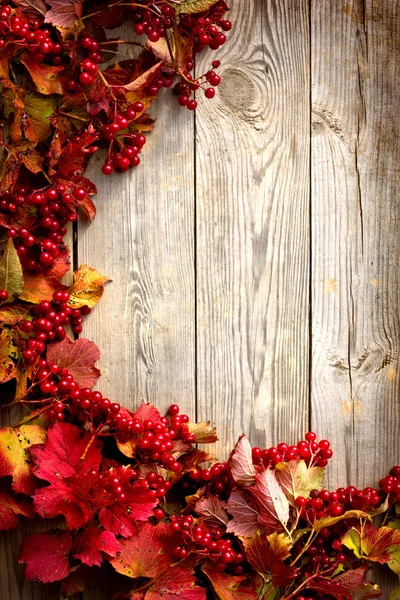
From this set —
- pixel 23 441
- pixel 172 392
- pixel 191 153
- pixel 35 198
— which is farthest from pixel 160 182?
pixel 23 441

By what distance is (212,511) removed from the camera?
3.62 ft

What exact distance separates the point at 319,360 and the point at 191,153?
1.43ft

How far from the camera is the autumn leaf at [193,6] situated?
1.05m

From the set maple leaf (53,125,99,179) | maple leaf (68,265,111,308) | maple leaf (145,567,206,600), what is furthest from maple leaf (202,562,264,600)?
maple leaf (53,125,99,179)

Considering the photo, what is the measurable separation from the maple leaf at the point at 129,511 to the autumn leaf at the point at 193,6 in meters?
0.75

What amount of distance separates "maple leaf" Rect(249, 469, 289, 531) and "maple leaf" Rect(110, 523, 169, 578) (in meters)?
0.17

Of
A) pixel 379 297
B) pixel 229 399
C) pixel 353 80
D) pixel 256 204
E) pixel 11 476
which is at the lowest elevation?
pixel 11 476

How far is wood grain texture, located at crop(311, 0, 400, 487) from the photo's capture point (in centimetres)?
119

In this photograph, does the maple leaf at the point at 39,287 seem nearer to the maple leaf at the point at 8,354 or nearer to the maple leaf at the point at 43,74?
the maple leaf at the point at 8,354

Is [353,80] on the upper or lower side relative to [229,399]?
upper

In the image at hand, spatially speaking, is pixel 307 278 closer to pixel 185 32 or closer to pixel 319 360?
pixel 319 360

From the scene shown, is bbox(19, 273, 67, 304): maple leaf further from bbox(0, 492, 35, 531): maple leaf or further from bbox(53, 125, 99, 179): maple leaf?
bbox(0, 492, 35, 531): maple leaf

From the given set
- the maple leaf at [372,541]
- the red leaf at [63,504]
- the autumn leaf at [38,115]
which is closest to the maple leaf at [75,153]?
the autumn leaf at [38,115]

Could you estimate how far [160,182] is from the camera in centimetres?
117
